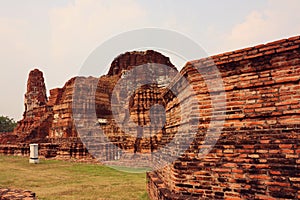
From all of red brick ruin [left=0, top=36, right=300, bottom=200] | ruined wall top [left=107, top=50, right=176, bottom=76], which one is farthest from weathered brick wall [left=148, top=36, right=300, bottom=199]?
ruined wall top [left=107, top=50, right=176, bottom=76]

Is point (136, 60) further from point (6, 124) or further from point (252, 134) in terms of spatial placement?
point (252, 134)

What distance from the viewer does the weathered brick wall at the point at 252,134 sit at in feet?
10.8

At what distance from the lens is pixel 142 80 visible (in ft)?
74.2

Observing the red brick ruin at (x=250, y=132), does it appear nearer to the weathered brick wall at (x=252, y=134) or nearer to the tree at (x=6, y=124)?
the weathered brick wall at (x=252, y=134)

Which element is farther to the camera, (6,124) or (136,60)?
(6,124)

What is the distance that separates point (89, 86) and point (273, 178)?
17371 mm

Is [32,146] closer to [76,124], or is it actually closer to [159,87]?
[76,124]

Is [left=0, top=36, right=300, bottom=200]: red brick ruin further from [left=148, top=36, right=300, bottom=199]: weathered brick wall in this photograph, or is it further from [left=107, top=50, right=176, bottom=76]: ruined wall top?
[left=107, top=50, right=176, bottom=76]: ruined wall top

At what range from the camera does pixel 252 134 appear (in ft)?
11.7

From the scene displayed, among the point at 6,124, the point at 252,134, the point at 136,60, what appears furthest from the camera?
the point at 6,124

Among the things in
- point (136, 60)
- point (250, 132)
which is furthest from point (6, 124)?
point (250, 132)

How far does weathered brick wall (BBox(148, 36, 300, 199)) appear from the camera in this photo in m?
3.31

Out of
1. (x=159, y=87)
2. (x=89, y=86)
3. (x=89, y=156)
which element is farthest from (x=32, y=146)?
(x=159, y=87)

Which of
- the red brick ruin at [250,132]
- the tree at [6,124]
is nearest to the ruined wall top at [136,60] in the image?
the tree at [6,124]
